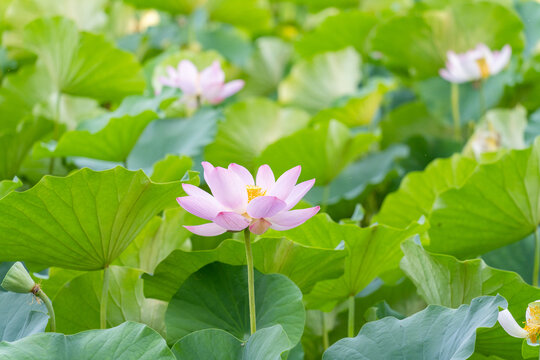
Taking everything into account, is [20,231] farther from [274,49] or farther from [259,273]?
[274,49]

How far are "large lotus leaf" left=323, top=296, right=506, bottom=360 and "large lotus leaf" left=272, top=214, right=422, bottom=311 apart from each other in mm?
144

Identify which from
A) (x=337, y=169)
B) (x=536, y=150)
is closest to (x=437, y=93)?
(x=337, y=169)

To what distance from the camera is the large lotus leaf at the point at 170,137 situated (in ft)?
4.07

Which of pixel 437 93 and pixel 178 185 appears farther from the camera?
pixel 437 93

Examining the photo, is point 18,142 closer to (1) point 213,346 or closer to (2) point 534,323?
(1) point 213,346

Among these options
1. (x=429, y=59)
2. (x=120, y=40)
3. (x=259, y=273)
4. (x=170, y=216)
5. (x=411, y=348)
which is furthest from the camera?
(x=120, y=40)

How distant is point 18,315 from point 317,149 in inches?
29.2

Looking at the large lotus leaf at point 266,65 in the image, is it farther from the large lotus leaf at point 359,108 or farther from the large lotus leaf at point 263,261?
the large lotus leaf at point 263,261

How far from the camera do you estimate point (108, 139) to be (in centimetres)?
111

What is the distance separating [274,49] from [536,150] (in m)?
1.22

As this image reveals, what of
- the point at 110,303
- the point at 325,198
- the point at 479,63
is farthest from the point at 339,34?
the point at 110,303

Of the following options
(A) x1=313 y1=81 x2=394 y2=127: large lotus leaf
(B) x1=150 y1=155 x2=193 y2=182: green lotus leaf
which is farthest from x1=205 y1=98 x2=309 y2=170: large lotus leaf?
(B) x1=150 y1=155 x2=193 y2=182: green lotus leaf

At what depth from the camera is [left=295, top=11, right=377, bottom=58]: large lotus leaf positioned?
5.95ft

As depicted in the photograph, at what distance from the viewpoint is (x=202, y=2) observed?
6.06 feet
